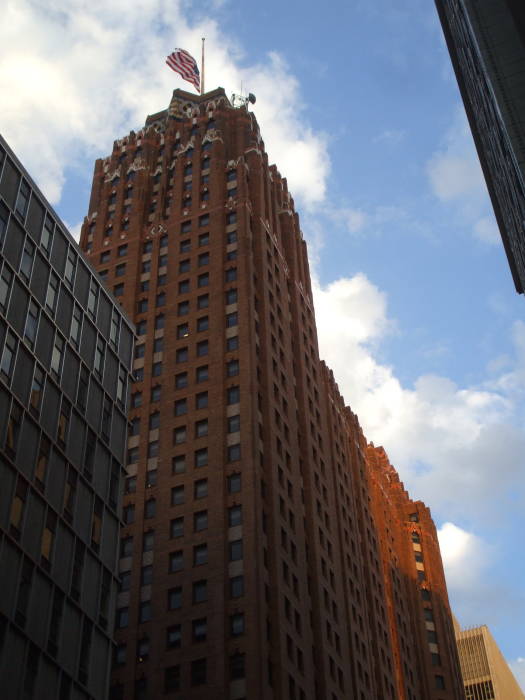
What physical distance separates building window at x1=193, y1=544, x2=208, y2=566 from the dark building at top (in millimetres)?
32979

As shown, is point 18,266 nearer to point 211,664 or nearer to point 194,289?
point 211,664

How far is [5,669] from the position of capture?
43062mm

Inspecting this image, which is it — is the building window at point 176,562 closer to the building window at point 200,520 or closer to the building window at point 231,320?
the building window at point 200,520

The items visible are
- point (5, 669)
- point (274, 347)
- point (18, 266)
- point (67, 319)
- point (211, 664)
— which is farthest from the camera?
point (274, 347)

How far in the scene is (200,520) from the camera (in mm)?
82062

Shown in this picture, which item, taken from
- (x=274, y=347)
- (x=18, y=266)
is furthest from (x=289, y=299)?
(x=18, y=266)

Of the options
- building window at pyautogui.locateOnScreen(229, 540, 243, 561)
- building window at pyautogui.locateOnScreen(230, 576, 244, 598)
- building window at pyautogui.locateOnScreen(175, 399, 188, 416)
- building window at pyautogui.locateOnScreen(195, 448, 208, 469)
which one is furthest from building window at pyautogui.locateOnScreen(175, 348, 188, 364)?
building window at pyautogui.locateOnScreen(230, 576, 244, 598)

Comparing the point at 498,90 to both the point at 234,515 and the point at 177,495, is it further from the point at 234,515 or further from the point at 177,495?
the point at 177,495

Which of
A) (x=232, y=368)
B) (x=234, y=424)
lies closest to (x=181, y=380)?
(x=232, y=368)

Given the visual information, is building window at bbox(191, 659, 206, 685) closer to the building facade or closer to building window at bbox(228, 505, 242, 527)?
building window at bbox(228, 505, 242, 527)

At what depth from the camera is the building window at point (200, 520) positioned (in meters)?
81.5

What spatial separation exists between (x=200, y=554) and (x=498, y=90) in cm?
5089

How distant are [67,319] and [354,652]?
169 feet

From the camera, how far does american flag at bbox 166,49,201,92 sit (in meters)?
121
